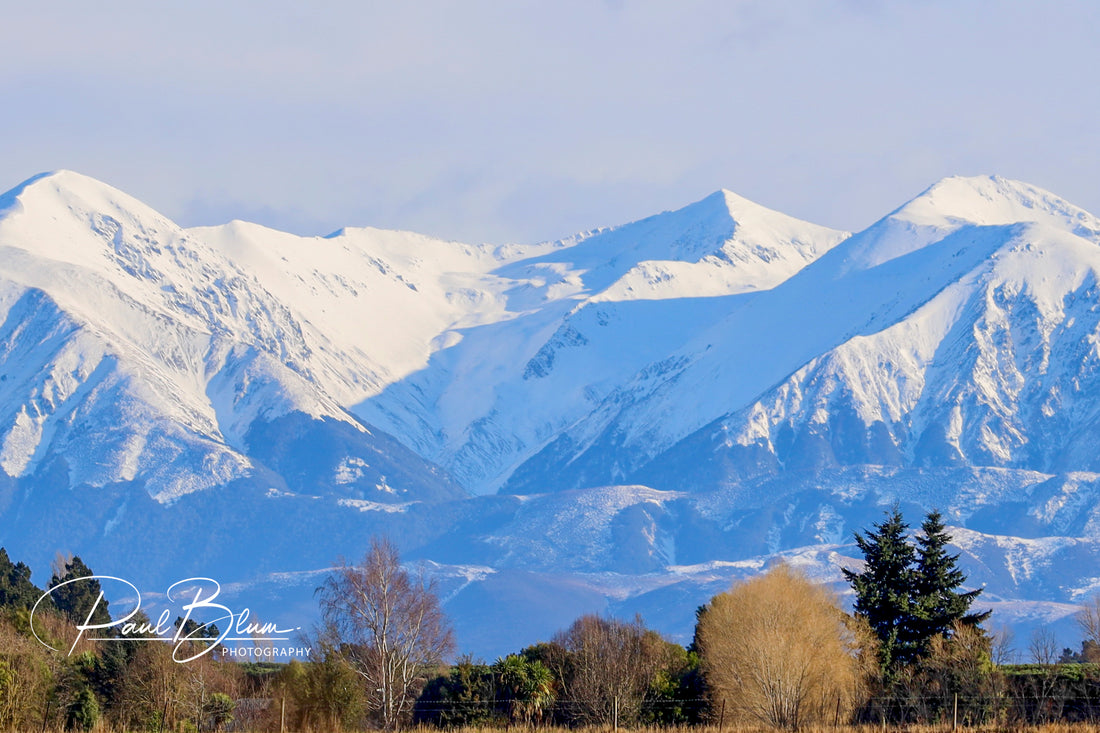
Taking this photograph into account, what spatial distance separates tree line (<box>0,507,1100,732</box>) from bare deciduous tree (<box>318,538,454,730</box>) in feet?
0.46

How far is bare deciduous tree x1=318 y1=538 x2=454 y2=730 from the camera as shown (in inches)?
3792

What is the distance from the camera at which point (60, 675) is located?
324 ft

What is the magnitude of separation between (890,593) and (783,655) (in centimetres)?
1697

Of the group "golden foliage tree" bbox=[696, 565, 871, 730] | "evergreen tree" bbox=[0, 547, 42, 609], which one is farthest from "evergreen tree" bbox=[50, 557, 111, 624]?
"golden foliage tree" bbox=[696, 565, 871, 730]

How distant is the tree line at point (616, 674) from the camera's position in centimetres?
9012

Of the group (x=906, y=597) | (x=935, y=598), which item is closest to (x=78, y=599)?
(x=906, y=597)

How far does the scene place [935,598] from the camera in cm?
11019

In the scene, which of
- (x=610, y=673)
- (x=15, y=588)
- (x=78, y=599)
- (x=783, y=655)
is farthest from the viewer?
(x=78, y=599)

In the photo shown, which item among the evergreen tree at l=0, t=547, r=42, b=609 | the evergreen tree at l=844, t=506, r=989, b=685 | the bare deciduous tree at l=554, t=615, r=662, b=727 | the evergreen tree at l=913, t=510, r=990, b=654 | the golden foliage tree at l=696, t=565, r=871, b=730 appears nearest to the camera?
the golden foliage tree at l=696, t=565, r=871, b=730

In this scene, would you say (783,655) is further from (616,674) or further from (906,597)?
(906,597)

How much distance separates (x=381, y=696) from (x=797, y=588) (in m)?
28.0

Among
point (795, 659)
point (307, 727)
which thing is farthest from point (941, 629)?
point (307, 727)

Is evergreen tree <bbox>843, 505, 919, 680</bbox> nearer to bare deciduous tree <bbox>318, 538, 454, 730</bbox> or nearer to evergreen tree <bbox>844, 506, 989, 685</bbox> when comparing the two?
evergreen tree <bbox>844, 506, 989, 685</bbox>

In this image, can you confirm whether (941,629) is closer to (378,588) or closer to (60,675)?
(378,588)
